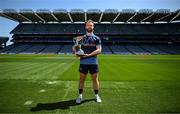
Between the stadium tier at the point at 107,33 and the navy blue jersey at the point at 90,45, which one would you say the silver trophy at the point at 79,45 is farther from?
the stadium tier at the point at 107,33

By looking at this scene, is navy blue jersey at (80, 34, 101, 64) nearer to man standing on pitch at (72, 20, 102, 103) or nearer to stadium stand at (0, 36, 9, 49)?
man standing on pitch at (72, 20, 102, 103)

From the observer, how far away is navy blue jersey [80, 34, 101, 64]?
19.5 feet

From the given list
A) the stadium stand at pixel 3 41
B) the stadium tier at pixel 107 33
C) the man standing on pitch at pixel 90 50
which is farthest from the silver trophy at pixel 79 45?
the stadium stand at pixel 3 41

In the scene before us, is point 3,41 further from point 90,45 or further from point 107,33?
point 90,45

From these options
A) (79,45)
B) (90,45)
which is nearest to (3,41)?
(79,45)

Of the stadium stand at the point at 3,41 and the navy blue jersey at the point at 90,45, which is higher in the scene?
the stadium stand at the point at 3,41

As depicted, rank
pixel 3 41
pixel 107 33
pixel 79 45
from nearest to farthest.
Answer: pixel 79 45
pixel 107 33
pixel 3 41

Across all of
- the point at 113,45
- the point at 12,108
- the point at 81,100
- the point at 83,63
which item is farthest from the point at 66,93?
the point at 113,45

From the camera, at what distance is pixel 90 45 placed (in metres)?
6.01

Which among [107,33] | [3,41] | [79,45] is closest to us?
[79,45]

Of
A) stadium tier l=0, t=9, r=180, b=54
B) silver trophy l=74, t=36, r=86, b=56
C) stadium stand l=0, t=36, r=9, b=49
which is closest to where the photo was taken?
silver trophy l=74, t=36, r=86, b=56

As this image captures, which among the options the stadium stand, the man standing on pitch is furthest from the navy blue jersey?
the stadium stand

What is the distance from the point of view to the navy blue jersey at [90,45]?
234 inches

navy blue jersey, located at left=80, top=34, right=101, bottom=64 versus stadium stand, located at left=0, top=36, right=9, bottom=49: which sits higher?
stadium stand, located at left=0, top=36, right=9, bottom=49
